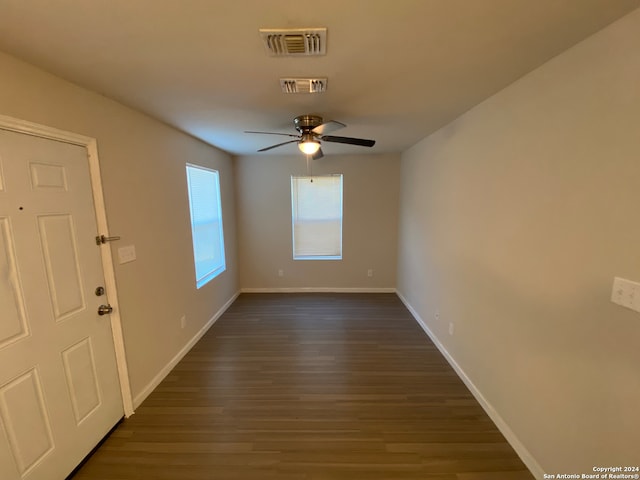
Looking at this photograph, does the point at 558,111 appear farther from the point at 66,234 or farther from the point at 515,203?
the point at 66,234

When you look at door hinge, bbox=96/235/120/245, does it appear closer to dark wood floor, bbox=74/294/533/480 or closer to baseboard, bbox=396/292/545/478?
dark wood floor, bbox=74/294/533/480

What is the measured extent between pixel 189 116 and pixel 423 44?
196 cm

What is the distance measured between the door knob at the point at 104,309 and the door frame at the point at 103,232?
4cm

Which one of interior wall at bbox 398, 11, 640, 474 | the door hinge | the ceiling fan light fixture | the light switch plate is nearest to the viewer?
interior wall at bbox 398, 11, 640, 474

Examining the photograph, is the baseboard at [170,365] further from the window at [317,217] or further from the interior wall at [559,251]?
the interior wall at [559,251]

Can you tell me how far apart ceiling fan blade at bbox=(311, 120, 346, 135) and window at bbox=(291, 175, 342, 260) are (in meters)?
2.26

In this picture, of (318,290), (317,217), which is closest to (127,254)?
(317,217)

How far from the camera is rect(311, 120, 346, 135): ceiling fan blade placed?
2.10 meters

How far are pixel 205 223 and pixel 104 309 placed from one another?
1.89 m

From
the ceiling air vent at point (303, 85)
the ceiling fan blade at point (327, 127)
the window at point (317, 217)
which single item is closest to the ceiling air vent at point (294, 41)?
the ceiling air vent at point (303, 85)

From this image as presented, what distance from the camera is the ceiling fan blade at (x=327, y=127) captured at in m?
2.10

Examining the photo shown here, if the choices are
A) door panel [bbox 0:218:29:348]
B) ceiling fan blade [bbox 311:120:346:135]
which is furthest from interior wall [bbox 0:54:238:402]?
ceiling fan blade [bbox 311:120:346:135]

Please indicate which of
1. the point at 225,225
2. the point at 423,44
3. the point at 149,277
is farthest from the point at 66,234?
the point at 225,225

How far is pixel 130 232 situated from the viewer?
6.96ft
